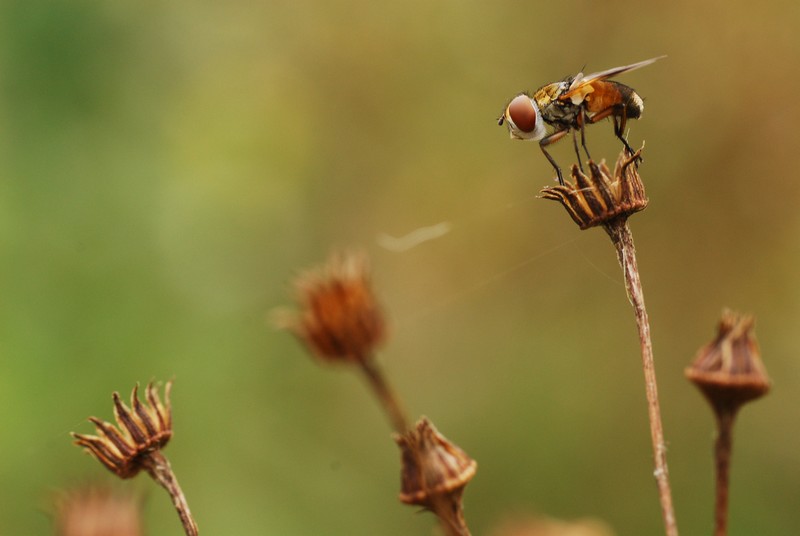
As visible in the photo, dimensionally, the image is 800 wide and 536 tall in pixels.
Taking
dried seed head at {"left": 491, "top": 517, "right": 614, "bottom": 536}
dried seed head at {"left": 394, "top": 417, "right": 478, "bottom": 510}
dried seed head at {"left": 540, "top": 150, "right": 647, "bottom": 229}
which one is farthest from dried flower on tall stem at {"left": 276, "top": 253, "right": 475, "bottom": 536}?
dried seed head at {"left": 540, "top": 150, "right": 647, "bottom": 229}

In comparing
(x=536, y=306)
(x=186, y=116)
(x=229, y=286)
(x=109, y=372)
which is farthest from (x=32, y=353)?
(x=536, y=306)

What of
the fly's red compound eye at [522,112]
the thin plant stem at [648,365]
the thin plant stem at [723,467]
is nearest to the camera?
the thin plant stem at [648,365]

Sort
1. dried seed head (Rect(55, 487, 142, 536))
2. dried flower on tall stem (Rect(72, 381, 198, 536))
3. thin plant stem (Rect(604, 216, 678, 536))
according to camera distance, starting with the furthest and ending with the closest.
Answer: dried seed head (Rect(55, 487, 142, 536)) < dried flower on tall stem (Rect(72, 381, 198, 536)) < thin plant stem (Rect(604, 216, 678, 536))

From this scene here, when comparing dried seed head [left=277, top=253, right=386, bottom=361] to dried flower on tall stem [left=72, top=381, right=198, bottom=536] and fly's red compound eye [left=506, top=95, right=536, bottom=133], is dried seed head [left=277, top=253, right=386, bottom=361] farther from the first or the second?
dried flower on tall stem [left=72, top=381, right=198, bottom=536]

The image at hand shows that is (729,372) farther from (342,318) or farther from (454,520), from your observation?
(342,318)

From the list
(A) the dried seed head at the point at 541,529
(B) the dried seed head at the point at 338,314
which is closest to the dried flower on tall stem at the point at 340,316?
(B) the dried seed head at the point at 338,314

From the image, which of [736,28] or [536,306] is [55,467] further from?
[736,28]

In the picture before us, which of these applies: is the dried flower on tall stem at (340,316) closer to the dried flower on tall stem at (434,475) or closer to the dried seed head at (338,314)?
the dried seed head at (338,314)
